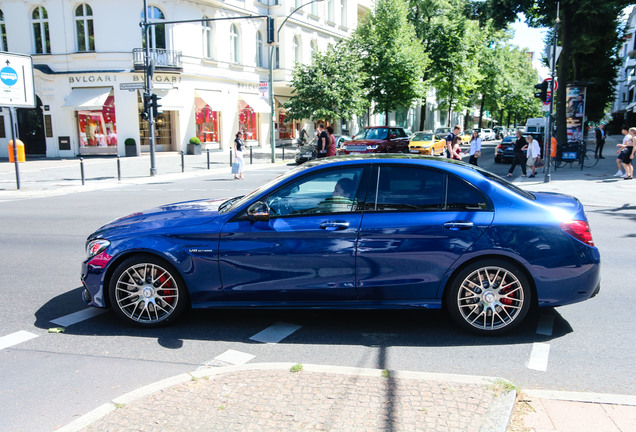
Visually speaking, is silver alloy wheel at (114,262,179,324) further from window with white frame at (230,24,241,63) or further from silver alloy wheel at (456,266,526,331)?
window with white frame at (230,24,241,63)

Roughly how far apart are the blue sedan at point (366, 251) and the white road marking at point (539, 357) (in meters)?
0.28

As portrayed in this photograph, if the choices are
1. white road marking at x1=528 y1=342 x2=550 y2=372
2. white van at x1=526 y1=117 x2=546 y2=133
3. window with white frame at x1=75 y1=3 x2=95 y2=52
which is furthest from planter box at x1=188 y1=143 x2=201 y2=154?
white road marking at x1=528 y1=342 x2=550 y2=372

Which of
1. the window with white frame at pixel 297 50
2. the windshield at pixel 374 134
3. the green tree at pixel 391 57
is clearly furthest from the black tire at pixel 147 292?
the window with white frame at pixel 297 50

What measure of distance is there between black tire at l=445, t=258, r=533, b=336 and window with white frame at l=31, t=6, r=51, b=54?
33578 mm

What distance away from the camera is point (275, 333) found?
198 inches

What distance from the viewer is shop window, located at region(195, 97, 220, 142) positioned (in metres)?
34.0

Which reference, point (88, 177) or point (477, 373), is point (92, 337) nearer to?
point (477, 373)

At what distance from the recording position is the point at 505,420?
10.6 ft

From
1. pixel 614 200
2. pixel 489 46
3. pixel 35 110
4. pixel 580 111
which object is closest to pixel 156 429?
pixel 614 200

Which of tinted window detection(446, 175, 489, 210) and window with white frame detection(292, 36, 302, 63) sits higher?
window with white frame detection(292, 36, 302, 63)

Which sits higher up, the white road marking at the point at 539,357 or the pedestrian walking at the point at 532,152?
the pedestrian walking at the point at 532,152

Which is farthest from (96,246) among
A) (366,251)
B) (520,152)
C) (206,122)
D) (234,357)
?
(206,122)

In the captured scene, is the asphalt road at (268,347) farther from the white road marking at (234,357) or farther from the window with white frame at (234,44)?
the window with white frame at (234,44)

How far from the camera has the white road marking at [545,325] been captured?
5.02 meters
